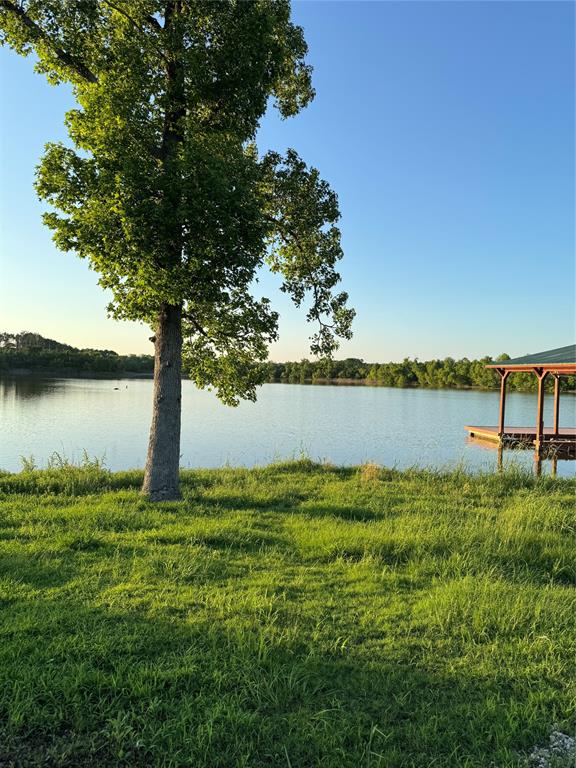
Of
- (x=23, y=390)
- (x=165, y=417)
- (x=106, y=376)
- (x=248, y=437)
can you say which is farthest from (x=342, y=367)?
(x=165, y=417)

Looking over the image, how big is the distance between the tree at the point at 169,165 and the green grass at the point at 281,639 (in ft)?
9.71

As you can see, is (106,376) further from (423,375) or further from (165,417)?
(165,417)

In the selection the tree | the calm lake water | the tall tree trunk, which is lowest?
the calm lake water

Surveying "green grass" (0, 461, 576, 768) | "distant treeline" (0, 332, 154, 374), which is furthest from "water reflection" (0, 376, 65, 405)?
"green grass" (0, 461, 576, 768)

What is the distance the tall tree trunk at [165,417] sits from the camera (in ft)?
23.8

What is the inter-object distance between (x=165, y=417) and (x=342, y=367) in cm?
8619

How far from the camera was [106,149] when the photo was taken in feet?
19.1

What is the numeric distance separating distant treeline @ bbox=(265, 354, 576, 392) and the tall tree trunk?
60.2 meters

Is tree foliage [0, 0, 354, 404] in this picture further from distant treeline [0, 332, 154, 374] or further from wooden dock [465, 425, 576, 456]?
distant treeline [0, 332, 154, 374]

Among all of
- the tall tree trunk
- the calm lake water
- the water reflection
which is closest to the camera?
the tall tree trunk

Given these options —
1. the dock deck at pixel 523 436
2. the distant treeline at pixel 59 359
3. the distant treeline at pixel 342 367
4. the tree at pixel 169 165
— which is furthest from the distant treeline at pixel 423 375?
the tree at pixel 169 165

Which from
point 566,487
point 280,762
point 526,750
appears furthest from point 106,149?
point 566,487

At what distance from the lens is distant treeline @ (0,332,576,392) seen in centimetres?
7131

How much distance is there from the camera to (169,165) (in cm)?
596
